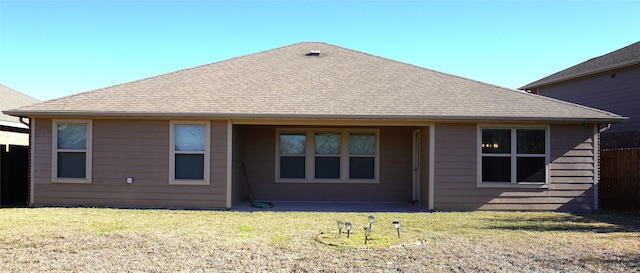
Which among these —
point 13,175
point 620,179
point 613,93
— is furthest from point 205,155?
point 613,93

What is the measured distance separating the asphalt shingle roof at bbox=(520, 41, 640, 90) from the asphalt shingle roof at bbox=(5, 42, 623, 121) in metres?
5.56

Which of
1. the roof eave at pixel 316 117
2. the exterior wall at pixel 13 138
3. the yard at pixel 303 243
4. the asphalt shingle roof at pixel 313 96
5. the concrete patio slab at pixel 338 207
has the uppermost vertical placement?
the asphalt shingle roof at pixel 313 96

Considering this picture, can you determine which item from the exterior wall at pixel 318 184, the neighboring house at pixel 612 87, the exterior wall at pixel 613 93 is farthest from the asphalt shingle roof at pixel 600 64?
the exterior wall at pixel 318 184

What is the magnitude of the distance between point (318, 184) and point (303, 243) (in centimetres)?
608

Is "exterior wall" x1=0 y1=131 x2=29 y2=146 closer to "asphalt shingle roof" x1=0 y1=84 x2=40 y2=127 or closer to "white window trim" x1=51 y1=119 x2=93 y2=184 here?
"asphalt shingle roof" x1=0 y1=84 x2=40 y2=127

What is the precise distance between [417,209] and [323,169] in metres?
2.77

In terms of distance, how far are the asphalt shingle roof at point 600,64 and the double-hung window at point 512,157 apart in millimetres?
6673

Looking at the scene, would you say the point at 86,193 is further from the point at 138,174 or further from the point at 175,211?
the point at 175,211

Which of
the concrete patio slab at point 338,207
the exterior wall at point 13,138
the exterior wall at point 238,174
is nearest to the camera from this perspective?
the concrete patio slab at point 338,207

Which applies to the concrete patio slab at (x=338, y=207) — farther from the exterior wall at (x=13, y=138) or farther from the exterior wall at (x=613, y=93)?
the exterior wall at (x=13, y=138)

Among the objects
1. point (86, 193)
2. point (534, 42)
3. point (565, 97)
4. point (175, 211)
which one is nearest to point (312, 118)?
point (175, 211)

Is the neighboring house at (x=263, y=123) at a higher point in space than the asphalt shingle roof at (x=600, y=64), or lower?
lower

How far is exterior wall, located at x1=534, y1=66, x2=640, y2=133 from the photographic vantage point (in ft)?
53.6

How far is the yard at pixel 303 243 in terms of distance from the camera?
6.10 meters
